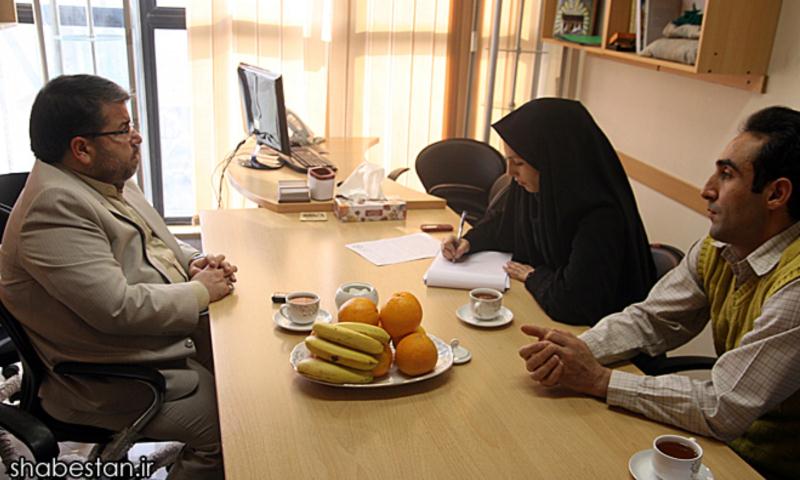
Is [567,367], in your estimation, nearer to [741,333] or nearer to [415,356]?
[415,356]

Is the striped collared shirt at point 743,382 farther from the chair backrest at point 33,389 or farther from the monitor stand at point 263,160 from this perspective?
the monitor stand at point 263,160

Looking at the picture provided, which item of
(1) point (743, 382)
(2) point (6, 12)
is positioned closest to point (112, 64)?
(2) point (6, 12)

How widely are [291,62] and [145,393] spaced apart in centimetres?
270

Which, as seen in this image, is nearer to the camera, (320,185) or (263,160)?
(320,185)

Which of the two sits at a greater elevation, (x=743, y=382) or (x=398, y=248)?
(x=743, y=382)

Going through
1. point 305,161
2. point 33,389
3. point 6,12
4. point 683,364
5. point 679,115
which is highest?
point 6,12

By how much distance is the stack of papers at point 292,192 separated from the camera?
2891mm

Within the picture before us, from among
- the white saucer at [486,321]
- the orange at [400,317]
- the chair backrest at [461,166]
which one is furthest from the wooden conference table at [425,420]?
the chair backrest at [461,166]

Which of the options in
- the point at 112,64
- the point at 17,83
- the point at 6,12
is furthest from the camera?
the point at 17,83

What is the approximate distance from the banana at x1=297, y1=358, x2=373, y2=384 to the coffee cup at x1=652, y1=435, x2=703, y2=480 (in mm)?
582

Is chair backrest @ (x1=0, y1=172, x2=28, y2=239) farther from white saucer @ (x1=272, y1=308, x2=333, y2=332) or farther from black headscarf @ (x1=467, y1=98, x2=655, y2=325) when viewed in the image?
black headscarf @ (x1=467, y1=98, x2=655, y2=325)

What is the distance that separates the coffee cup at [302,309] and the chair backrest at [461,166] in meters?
1.87

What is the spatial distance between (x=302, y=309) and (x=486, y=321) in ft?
1.55

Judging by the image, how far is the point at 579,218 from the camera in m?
2.09
